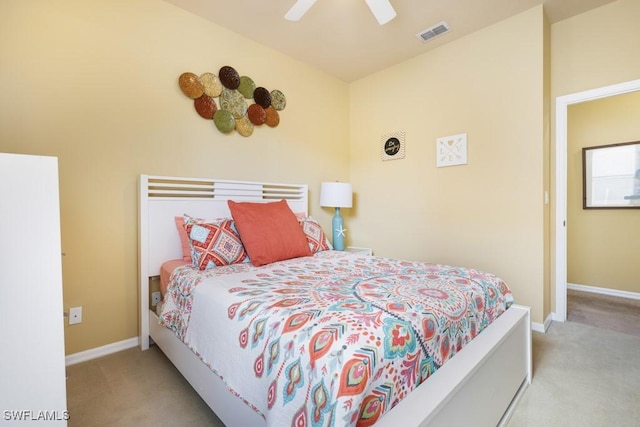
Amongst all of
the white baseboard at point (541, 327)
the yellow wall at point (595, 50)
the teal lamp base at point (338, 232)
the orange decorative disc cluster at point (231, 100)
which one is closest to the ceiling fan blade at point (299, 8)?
the orange decorative disc cluster at point (231, 100)

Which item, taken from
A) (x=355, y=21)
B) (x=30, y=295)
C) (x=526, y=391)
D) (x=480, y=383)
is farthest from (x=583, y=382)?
(x=355, y=21)

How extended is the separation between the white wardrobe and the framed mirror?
4843 millimetres

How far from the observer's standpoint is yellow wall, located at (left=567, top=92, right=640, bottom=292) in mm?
3260

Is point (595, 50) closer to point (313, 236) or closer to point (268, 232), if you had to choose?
point (313, 236)

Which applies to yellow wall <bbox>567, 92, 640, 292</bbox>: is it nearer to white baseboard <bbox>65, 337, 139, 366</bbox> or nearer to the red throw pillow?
the red throw pillow

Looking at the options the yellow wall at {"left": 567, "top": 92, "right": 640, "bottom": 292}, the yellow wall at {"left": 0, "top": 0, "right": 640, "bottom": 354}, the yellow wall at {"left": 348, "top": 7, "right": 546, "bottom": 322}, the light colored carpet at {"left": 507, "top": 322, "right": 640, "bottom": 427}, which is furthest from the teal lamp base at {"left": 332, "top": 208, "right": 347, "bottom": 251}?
the yellow wall at {"left": 567, "top": 92, "right": 640, "bottom": 292}

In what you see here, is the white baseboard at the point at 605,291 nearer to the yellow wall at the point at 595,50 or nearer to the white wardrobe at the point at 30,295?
the yellow wall at the point at 595,50

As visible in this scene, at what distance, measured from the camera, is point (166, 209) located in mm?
2213

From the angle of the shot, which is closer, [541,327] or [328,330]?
[328,330]

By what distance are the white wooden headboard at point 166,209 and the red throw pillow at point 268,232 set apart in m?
0.36

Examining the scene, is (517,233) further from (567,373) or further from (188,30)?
(188,30)

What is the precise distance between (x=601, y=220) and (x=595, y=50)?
2.06 metres

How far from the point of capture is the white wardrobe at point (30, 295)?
85 cm

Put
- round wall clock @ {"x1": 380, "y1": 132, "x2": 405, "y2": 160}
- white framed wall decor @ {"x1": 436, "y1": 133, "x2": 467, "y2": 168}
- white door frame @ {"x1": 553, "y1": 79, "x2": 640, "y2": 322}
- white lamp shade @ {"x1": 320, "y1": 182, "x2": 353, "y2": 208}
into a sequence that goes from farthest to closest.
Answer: round wall clock @ {"x1": 380, "y1": 132, "x2": 405, "y2": 160} → white lamp shade @ {"x1": 320, "y1": 182, "x2": 353, "y2": 208} → white framed wall decor @ {"x1": 436, "y1": 133, "x2": 467, "y2": 168} → white door frame @ {"x1": 553, "y1": 79, "x2": 640, "y2": 322}
